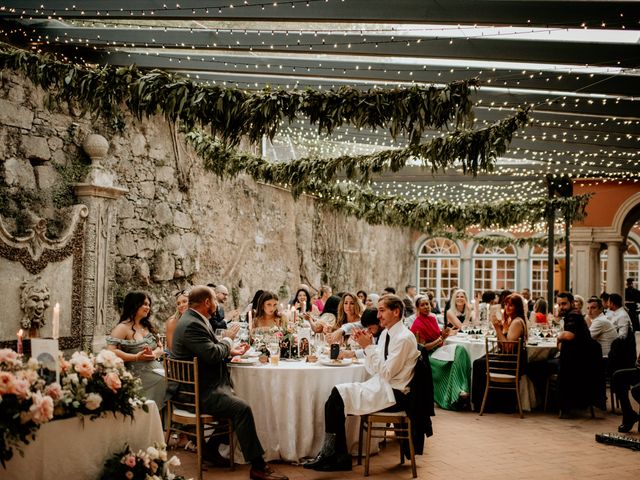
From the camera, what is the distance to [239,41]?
21.0 feet

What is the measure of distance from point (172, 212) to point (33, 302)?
309 centimetres

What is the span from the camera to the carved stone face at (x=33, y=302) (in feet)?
19.8

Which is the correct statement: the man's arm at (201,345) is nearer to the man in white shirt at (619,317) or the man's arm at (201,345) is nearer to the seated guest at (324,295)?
the man in white shirt at (619,317)

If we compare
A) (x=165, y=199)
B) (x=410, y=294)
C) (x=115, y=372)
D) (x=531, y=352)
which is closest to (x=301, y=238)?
(x=410, y=294)

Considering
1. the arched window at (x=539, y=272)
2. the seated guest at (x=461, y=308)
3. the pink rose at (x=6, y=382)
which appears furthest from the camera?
the arched window at (x=539, y=272)

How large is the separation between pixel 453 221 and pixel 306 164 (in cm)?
490

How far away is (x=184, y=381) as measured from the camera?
15.2ft

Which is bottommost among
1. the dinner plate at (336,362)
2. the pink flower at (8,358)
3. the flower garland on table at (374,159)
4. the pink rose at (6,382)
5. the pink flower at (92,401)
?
the dinner plate at (336,362)

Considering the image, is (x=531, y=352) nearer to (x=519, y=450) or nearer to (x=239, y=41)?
(x=519, y=450)

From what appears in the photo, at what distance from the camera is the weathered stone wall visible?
6.58 m

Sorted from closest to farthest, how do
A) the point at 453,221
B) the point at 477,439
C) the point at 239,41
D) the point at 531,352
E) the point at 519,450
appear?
the point at 519,450 → the point at 477,439 → the point at 239,41 → the point at 531,352 → the point at 453,221

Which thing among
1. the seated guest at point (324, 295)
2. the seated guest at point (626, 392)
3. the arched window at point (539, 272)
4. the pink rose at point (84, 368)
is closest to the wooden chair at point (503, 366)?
the seated guest at point (626, 392)

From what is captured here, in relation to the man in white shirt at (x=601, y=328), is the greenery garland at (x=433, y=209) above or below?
above

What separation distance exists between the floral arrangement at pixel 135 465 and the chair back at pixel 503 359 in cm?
461
